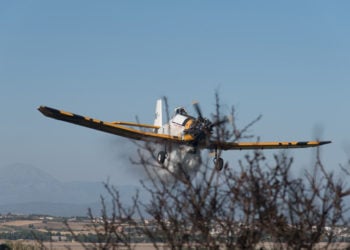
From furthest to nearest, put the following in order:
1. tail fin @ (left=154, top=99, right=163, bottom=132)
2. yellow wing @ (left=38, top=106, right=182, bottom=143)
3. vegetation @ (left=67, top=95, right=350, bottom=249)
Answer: tail fin @ (left=154, top=99, right=163, bottom=132) → yellow wing @ (left=38, top=106, right=182, bottom=143) → vegetation @ (left=67, top=95, right=350, bottom=249)

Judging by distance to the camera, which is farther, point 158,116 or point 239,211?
point 158,116

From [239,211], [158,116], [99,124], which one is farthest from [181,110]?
[239,211]

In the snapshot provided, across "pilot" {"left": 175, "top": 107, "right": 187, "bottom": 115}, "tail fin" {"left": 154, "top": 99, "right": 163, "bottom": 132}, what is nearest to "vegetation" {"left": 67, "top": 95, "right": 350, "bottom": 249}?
"pilot" {"left": 175, "top": 107, "right": 187, "bottom": 115}

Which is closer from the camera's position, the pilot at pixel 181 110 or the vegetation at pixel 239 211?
the vegetation at pixel 239 211

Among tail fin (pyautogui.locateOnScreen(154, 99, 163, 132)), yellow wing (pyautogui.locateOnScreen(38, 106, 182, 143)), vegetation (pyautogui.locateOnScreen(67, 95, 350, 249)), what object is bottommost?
vegetation (pyautogui.locateOnScreen(67, 95, 350, 249))

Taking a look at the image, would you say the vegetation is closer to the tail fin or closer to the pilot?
the pilot

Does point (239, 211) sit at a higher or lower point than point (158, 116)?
lower

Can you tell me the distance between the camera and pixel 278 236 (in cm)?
868

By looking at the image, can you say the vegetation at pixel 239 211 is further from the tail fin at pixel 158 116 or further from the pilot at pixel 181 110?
the tail fin at pixel 158 116

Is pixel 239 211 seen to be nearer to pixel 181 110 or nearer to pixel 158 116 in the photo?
pixel 181 110

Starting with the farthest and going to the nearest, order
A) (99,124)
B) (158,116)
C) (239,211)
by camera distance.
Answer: (158,116) < (99,124) < (239,211)

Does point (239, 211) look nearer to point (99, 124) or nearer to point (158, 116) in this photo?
point (99, 124)

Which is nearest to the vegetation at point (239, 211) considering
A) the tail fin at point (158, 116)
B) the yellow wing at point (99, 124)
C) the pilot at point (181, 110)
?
the yellow wing at point (99, 124)

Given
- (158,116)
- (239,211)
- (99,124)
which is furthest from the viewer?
(158,116)
